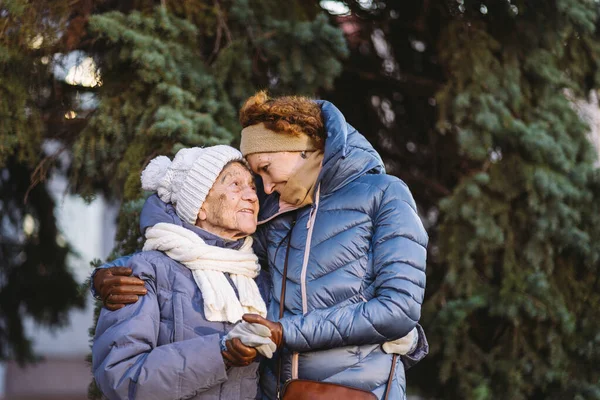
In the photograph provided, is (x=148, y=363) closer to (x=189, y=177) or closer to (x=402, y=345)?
(x=189, y=177)

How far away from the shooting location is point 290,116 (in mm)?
3061

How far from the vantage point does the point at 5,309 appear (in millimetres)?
5727

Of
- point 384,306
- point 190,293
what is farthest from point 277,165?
point 384,306

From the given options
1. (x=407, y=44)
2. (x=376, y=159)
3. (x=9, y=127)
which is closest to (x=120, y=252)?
(x=9, y=127)

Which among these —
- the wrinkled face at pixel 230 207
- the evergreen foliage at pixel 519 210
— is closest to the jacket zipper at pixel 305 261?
the wrinkled face at pixel 230 207

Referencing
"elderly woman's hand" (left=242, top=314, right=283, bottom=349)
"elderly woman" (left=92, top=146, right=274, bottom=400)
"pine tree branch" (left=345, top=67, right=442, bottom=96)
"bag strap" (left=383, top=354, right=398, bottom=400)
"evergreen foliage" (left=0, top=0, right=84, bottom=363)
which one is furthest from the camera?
"evergreen foliage" (left=0, top=0, right=84, bottom=363)

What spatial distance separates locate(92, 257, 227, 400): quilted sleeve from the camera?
2.75 meters

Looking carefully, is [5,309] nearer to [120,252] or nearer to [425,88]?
[120,252]

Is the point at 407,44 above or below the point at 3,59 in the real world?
below

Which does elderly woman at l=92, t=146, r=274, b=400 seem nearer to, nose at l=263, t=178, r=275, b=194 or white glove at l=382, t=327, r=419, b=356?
nose at l=263, t=178, r=275, b=194

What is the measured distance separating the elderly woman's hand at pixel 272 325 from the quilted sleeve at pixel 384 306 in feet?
0.07

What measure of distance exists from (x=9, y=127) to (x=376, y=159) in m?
1.92

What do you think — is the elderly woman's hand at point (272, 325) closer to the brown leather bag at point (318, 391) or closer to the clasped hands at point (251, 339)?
the clasped hands at point (251, 339)

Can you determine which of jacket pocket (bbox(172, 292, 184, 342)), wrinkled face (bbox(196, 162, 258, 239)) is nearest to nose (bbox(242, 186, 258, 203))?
wrinkled face (bbox(196, 162, 258, 239))
